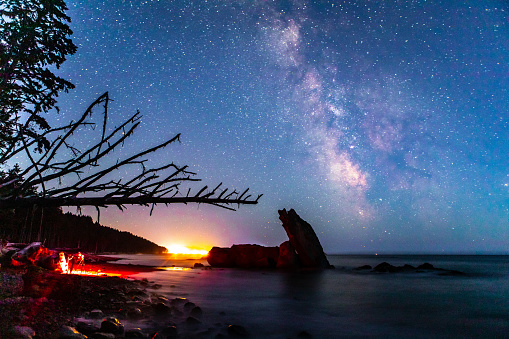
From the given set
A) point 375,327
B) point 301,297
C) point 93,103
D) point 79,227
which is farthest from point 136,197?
point 79,227

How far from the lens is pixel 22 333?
4391 millimetres

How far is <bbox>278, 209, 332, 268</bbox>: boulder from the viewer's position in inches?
1581

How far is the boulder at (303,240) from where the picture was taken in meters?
40.2

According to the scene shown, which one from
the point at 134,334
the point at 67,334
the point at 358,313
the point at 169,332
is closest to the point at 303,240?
the point at 358,313

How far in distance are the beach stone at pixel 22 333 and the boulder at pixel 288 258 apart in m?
37.3

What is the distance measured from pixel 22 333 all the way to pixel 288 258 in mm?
37513

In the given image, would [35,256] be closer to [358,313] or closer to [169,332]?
[169,332]

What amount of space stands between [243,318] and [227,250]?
118ft

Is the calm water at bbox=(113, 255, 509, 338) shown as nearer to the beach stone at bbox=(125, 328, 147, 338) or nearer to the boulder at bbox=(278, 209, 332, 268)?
the beach stone at bbox=(125, 328, 147, 338)

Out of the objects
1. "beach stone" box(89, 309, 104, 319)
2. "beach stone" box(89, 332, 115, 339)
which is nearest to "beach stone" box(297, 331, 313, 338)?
"beach stone" box(89, 332, 115, 339)

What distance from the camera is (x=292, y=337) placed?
8742 mm

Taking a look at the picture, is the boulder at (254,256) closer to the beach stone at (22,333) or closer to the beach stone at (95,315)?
the beach stone at (95,315)

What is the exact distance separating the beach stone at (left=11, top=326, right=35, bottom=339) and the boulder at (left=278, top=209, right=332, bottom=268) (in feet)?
122

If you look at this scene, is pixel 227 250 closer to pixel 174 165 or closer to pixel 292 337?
pixel 292 337
